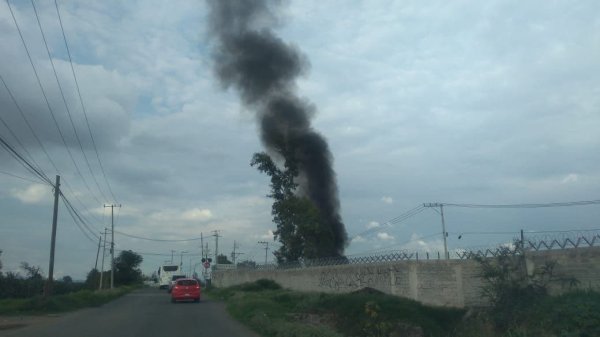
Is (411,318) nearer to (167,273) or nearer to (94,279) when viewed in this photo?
(167,273)

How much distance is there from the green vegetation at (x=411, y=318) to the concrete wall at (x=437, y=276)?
0.65 metres

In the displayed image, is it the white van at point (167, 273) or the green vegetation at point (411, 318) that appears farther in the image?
the white van at point (167, 273)

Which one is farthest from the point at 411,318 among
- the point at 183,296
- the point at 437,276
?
the point at 183,296

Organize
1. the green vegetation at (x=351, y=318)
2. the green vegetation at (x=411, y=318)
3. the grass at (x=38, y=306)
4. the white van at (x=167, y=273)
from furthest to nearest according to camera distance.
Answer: the white van at (x=167, y=273)
the grass at (x=38, y=306)
the green vegetation at (x=351, y=318)
the green vegetation at (x=411, y=318)

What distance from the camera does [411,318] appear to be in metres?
18.2

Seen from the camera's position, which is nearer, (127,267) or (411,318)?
(411,318)

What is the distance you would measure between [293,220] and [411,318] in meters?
29.0

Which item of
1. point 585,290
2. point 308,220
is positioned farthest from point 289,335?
point 308,220

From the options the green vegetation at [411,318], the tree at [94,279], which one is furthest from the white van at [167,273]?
the green vegetation at [411,318]

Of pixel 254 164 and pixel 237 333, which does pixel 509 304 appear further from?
pixel 254 164

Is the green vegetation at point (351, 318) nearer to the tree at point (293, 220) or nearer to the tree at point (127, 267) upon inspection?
the tree at point (293, 220)

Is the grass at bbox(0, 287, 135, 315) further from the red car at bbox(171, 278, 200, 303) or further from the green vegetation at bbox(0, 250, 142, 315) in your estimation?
the red car at bbox(171, 278, 200, 303)

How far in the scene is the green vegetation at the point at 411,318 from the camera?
13.6 metres

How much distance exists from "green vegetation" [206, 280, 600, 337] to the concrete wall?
2.13 feet
